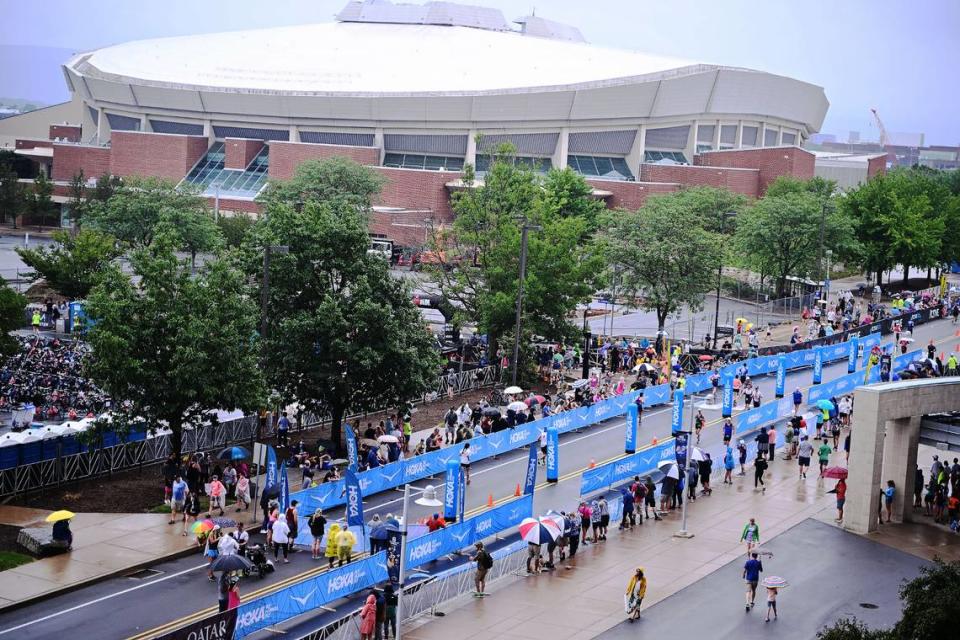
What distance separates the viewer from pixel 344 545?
1022 inches

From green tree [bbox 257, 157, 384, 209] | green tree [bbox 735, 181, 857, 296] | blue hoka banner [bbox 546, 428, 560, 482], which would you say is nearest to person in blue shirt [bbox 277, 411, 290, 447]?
blue hoka banner [bbox 546, 428, 560, 482]

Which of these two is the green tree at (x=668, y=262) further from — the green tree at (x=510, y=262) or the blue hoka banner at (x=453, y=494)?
the blue hoka banner at (x=453, y=494)

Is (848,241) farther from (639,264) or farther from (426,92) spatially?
(426,92)

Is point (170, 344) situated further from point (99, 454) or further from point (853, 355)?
point (853, 355)

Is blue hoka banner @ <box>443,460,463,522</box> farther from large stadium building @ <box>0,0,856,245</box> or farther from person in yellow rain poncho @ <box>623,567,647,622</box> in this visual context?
large stadium building @ <box>0,0,856,245</box>

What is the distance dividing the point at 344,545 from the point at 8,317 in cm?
1818

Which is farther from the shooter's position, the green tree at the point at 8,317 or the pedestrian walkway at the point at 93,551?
the green tree at the point at 8,317

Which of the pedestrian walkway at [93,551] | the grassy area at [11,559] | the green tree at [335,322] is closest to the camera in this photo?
the pedestrian walkway at [93,551]

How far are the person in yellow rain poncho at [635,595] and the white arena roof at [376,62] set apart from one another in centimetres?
8541

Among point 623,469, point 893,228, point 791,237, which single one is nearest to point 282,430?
point 623,469

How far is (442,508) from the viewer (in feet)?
104

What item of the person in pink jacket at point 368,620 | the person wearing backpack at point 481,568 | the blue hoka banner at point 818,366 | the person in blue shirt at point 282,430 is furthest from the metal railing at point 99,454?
the blue hoka banner at point 818,366

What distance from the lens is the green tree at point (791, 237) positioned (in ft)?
249

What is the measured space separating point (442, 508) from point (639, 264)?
107 feet
